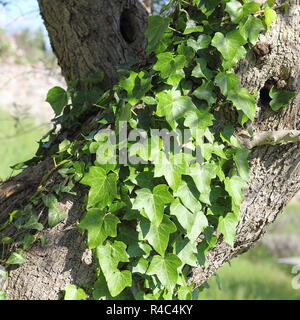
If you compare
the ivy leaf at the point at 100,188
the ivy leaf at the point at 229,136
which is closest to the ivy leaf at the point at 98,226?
the ivy leaf at the point at 100,188

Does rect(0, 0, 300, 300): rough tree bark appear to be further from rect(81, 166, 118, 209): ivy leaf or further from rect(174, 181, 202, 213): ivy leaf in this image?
rect(174, 181, 202, 213): ivy leaf

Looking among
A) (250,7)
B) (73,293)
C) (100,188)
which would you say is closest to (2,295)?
(73,293)

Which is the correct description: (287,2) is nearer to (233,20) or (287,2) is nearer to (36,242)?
(233,20)

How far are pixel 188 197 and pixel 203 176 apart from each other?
9 centimetres

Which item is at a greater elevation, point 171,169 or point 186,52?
point 186,52

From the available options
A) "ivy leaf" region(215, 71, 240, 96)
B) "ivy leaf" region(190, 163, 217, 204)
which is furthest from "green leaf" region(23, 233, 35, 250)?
"ivy leaf" region(215, 71, 240, 96)

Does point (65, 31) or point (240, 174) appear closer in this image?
point (240, 174)

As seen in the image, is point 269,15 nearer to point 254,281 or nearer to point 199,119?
point 199,119

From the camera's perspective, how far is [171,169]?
4.29 ft

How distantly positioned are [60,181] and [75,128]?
0.35 meters

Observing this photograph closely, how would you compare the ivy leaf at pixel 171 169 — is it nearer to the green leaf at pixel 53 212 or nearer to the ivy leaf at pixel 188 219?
the ivy leaf at pixel 188 219

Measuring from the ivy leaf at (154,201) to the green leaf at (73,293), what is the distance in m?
0.43
